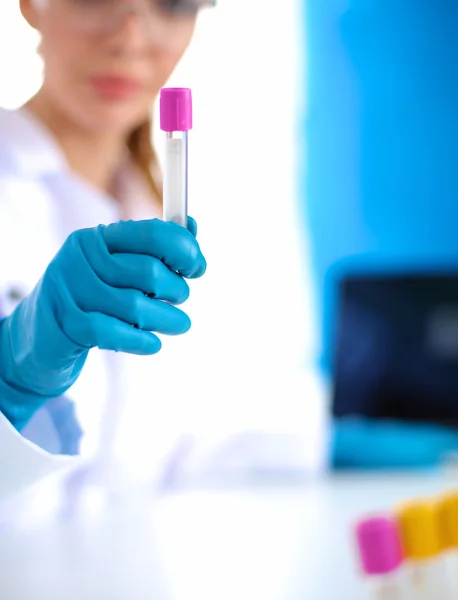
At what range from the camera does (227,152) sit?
1.85m

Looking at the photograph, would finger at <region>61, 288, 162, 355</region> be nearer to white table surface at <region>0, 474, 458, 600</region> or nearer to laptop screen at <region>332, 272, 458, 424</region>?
white table surface at <region>0, 474, 458, 600</region>

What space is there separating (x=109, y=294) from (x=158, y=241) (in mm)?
41

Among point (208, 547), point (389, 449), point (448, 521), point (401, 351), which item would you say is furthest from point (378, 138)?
point (448, 521)

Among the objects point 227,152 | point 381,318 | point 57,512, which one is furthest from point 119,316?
point 227,152

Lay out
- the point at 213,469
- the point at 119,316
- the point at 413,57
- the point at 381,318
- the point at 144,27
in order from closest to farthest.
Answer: the point at 119,316 < the point at 144,27 < the point at 213,469 < the point at 381,318 < the point at 413,57

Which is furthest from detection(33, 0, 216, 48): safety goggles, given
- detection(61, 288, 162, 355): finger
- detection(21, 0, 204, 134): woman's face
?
detection(61, 288, 162, 355): finger

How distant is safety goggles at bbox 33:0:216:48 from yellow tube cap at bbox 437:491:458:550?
373mm

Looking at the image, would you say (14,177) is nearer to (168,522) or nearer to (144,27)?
(144,27)

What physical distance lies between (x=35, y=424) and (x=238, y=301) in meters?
1.48

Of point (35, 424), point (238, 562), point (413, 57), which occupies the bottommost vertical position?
point (238, 562)

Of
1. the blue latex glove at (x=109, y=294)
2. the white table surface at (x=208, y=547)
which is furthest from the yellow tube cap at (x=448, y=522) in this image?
the blue latex glove at (x=109, y=294)

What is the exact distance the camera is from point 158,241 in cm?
42

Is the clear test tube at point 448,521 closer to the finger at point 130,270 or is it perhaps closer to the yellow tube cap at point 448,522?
the yellow tube cap at point 448,522

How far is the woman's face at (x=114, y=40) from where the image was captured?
53 centimetres
